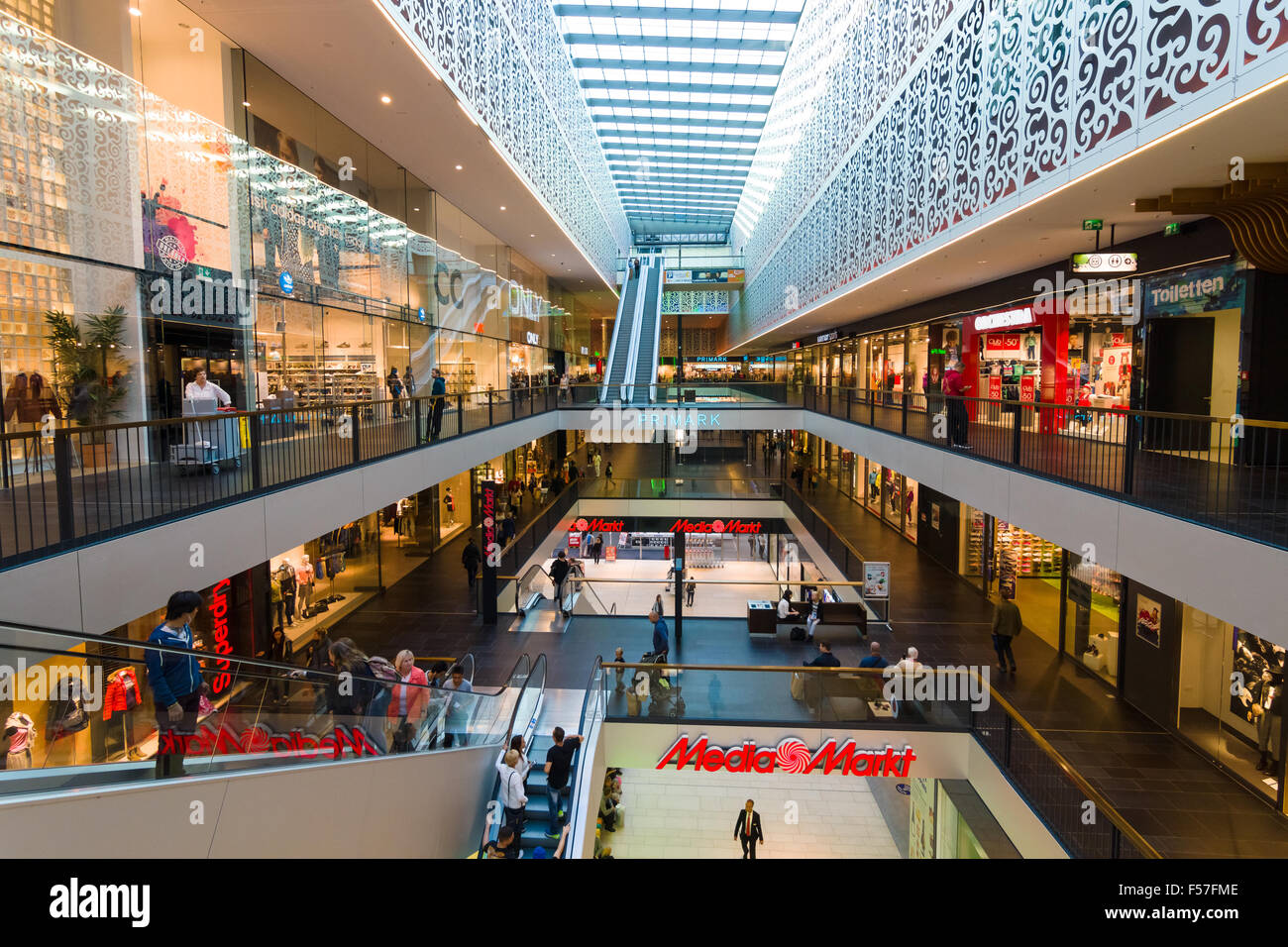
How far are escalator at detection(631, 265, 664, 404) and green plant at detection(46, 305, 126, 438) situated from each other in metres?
A: 15.9

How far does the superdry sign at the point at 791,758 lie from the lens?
1085cm

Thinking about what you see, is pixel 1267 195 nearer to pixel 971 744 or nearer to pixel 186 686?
pixel 971 744

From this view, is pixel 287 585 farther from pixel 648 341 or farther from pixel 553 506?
pixel 648 341

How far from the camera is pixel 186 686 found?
4086 mm

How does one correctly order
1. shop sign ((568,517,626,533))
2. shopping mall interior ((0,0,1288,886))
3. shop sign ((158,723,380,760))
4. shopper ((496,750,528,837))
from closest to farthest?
shop sign ((158,723,380,760))
shopping mall interior ((0,0,1288,886))
shopper ((496,750,528,837))
shop sign ((568,517,626,533))

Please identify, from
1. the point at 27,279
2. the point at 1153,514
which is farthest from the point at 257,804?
the point at 1153,514

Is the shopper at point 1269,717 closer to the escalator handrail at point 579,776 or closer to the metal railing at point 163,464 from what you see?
the escalator handrail at point 579,776

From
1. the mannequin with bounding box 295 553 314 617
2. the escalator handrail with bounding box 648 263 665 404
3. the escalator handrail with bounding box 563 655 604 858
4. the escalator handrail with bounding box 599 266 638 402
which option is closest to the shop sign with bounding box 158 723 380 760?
the escalator handrail with bounding box 563 655 604 858

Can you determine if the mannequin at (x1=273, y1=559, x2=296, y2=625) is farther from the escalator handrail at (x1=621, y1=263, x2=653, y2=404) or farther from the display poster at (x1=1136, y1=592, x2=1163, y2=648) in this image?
the display poster at (x1=1136, y1=592, x2=1163, y2=648)

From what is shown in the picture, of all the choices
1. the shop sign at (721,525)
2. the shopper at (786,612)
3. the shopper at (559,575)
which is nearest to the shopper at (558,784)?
the shopper at (786,612)

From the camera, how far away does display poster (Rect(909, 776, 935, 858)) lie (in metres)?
12.4

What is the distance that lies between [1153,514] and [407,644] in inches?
460

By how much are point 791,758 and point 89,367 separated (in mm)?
10889

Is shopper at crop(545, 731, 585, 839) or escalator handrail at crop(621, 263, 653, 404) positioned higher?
escalator handrail at crop(621, 263, 653, 404)
